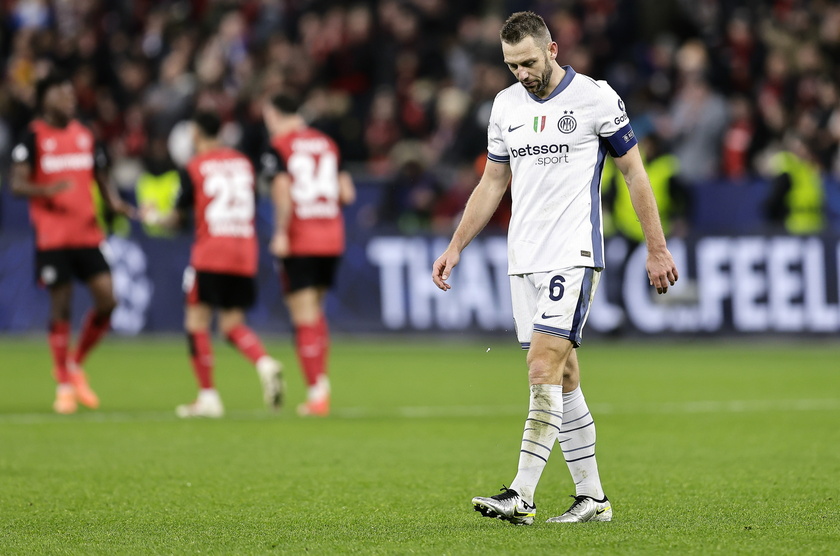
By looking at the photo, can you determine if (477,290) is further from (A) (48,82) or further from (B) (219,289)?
(A) (48,82)

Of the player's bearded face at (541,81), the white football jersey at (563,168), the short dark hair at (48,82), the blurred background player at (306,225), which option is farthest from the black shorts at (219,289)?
the player's bearded face at (541,81)

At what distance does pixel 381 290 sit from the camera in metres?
17.7

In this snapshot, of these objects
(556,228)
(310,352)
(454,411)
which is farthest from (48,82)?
(556,228)

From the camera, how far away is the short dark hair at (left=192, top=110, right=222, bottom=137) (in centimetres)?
1110

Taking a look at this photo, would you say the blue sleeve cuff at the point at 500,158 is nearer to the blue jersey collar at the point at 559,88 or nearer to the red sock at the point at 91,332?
the blue jersey collar at the point at 559,88

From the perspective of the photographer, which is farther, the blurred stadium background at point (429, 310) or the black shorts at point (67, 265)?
the black shorts at point (67, 265)

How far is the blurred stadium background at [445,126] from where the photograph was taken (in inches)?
671

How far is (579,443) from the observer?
251 inches

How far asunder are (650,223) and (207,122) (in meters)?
5.65

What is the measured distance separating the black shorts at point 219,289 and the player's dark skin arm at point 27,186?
1.17 metres

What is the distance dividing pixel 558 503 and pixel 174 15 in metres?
19.1

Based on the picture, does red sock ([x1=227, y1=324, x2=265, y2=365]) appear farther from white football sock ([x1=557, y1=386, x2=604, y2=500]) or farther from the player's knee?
the player's knee

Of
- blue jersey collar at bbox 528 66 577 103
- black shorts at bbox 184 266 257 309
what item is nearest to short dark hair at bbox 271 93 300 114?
black shorts at bbox 184 266 257 309

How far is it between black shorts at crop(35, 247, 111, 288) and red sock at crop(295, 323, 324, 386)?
5.60 ft
